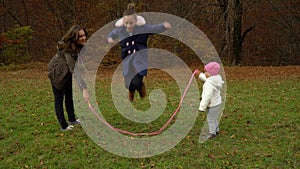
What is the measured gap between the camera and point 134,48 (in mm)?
6434

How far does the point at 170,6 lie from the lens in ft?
88.3

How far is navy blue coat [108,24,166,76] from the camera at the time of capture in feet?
21.0

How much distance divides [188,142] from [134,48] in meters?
2.12

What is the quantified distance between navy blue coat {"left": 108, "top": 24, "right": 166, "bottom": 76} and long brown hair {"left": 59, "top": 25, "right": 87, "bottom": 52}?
675mm

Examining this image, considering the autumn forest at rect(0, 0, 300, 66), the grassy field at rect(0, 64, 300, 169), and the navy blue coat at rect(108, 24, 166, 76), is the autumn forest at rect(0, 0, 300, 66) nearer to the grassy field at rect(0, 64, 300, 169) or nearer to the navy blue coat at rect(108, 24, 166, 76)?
the grassy field at rect(0, 64, 300, 169)

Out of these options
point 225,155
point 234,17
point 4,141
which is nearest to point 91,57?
point 234,17

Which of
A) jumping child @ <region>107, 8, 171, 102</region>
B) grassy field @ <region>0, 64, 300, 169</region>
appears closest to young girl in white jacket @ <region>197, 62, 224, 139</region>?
grassy field @ <region>0, 64, 300, 169</region>

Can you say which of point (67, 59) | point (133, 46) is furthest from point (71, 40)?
point (133, 46)

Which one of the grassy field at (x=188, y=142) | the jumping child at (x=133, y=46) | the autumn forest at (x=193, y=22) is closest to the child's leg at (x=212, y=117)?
the grassy field at (x=188, y=142)

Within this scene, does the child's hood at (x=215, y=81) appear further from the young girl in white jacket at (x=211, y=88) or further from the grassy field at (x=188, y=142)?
the grassy field at (x=188, y=142)

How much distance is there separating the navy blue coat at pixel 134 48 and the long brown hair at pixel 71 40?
2.21ft

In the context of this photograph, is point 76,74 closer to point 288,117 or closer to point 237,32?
point 288,117

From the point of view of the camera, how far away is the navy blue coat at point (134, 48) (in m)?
6.39

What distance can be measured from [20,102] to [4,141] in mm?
4328
